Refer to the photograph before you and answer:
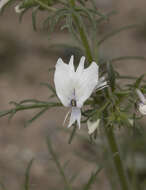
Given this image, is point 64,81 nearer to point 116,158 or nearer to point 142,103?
point 142,103

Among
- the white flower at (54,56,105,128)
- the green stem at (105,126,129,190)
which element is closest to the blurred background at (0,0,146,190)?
the green stem at (105,126,129,190)

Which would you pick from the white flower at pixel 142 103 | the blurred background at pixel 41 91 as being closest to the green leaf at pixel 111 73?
the white flower at pixel 142 103

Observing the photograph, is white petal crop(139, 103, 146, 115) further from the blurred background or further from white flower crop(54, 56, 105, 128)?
the blurred background

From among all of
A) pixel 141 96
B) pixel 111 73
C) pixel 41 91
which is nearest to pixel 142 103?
pixel 141 96

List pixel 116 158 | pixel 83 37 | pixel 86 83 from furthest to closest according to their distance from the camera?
pixel 116 158, pixel 83 37, pixel 86 83

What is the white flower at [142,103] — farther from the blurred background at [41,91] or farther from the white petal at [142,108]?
the blurred background at [41,91]

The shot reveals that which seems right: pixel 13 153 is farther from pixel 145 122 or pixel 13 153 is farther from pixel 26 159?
pixel 145 122

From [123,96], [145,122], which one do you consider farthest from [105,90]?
[145,122]
